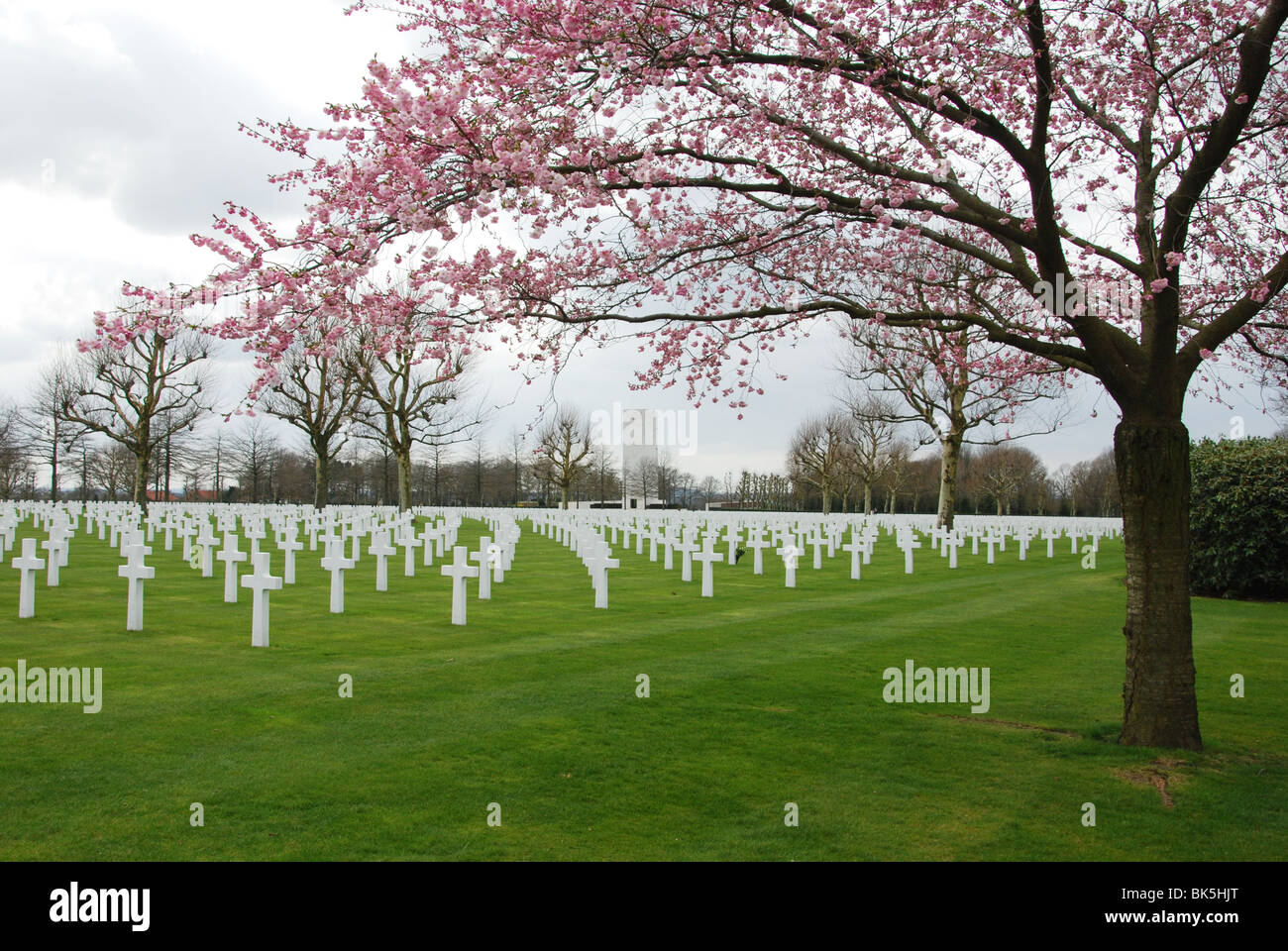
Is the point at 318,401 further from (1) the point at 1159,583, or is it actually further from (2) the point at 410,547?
(1) the point at 1159,583

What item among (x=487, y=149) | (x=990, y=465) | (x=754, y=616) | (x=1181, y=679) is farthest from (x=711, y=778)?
(x=990, y=465)

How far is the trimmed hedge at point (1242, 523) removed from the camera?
16688 mm

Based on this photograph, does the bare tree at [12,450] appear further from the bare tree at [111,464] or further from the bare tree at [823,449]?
the bare tree at [823,449]

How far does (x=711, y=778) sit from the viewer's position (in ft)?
18.5

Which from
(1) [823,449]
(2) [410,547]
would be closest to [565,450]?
(1) [823,449]

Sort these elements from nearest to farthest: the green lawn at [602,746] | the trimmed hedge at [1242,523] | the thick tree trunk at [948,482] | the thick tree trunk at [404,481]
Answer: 1. the green lawn at [602,746]
2. the trimmed hedge at [1242,523]
3. the thick tree trunk at [948,482]
4. the thick tree trunk at [404,481]

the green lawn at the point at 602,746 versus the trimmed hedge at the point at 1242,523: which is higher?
the trimmed hedge at the point at 1242,523

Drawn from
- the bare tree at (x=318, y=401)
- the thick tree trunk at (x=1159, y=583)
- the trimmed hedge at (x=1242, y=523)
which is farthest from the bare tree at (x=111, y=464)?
the thick tree trunk at (x=1159, y=583)

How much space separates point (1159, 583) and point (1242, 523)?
13.1 m

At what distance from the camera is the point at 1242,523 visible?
669 inches

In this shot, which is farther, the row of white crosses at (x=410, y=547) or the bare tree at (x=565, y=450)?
the bare tree at (x=565, y=450)

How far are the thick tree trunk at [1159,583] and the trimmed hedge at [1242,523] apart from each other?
38.3ft

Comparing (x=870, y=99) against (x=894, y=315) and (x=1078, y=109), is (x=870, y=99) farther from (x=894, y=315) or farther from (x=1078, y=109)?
(x=894, y=315)

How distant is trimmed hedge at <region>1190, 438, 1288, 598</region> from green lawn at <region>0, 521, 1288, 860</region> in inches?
211
